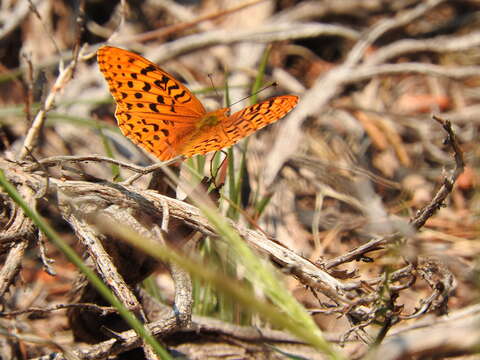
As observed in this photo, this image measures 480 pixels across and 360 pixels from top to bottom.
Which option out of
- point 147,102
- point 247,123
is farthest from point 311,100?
point 247,123

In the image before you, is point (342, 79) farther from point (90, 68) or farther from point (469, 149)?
point (90, 68)

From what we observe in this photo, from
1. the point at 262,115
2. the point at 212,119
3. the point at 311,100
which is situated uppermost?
the point at 262,115

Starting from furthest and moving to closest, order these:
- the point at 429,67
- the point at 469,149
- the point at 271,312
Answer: the point at 429,67, the point at 469,149, the point at 271,312

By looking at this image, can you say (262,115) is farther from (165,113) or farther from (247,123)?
(165,113)

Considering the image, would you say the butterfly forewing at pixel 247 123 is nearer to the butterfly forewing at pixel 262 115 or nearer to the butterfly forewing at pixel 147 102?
the butterfly forewing at pixel 262 115

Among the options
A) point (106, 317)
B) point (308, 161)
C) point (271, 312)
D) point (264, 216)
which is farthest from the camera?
point (308, 161)

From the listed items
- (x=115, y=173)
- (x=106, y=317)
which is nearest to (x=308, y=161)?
(x=115, y=173)

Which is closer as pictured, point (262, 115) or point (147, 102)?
point (262, 115)

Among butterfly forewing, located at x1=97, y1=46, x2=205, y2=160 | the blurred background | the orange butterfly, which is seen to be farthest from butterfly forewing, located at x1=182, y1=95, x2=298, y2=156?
the blurred background
